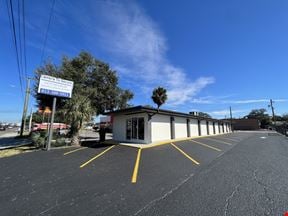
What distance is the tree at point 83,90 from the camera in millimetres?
12672

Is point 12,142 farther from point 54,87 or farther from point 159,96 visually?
point 159,96

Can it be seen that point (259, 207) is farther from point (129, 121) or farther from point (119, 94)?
point (119, 94)

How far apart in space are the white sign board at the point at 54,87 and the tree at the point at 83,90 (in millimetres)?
972

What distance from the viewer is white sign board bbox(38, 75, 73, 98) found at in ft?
35.8

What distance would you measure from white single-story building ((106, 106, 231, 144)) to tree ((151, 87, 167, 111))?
106 inches

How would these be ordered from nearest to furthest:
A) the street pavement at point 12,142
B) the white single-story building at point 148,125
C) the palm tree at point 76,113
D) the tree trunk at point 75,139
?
the palm tree at point 76,113
the tree trunk at point 75,139
the white single-story building at point 148,125
the street pavement at point 12,142

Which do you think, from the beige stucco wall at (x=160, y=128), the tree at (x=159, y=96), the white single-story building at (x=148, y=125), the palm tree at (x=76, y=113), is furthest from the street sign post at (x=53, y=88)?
the tree at (x=159, y=96)

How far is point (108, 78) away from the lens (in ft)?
54.8

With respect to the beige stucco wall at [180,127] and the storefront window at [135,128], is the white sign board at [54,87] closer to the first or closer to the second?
the storefront window at [135,128]

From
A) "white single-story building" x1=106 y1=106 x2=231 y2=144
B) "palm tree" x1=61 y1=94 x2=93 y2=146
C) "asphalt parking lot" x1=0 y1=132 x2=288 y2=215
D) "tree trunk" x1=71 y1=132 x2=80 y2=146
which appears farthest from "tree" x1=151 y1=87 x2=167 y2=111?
"asphalt parking lot" x1=0 y1=132 x2=288 y2=215

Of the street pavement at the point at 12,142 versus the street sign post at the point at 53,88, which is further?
the street pavement at the point at 12,142

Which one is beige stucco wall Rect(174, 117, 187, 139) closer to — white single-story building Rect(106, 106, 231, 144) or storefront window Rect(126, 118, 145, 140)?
white single-story building Rect(106, 106, 231, 144)

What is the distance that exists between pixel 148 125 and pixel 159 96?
5.98 metres

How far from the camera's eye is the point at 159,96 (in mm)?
18500
